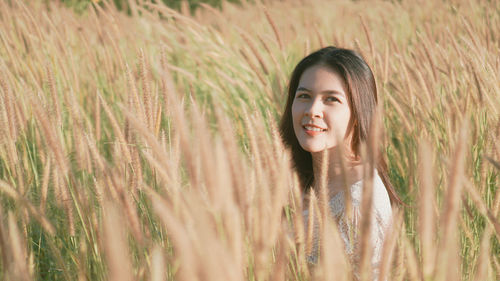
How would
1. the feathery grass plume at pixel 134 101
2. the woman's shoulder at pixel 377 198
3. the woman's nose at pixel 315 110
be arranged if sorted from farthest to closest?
the woman's nose at pixel 315 110 → the woman's shoulder at pixel 377 198 → the feathery grass plume at pixel 134 101

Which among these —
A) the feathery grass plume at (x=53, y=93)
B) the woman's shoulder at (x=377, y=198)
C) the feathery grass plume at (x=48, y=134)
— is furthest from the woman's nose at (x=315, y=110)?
the feathery grass plume at (x=48, y=134)

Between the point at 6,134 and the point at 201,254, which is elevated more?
the point at 6,134

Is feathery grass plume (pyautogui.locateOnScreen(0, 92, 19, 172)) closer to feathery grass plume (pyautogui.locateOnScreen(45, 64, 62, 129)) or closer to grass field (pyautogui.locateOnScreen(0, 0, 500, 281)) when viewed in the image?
grass field (pyautogui.locateOnScreen(0, 0, 500, 281))

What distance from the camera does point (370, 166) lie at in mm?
633

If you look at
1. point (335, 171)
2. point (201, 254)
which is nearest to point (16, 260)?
point (201, 254)

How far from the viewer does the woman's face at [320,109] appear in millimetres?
1788

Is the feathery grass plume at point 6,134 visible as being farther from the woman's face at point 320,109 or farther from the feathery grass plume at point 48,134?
the woman's face at point 320,109

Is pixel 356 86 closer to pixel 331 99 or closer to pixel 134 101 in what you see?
pixel 331 99

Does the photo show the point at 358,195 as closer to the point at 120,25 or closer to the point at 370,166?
the point at 370,166

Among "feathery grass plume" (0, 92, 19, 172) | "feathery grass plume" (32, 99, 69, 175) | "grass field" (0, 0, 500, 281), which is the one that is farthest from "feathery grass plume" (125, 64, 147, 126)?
"feathery grass plume" (0, 92, 19, 172)

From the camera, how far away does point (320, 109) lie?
5.89 feet

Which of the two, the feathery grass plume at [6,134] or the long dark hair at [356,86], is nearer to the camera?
the feathery grass plume at [6,134]

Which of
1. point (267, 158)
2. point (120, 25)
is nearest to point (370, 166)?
point (267, 158)

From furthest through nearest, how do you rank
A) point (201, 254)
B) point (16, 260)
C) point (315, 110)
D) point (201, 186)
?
point (315, 110), point (201, 186), point (16, 260), point (201, 254)
